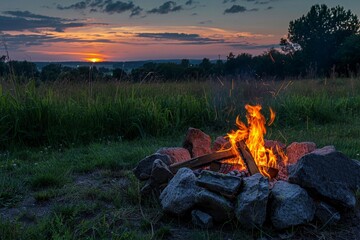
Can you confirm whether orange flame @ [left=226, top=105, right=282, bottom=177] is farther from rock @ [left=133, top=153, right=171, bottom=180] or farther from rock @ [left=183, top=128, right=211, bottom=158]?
rock @ [left=133, top=153, right=171, bottom=180]

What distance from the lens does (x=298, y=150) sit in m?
4.39

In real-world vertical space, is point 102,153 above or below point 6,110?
below

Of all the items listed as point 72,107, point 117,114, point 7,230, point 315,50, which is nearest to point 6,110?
point 72,107

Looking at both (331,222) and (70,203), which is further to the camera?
(70,203)

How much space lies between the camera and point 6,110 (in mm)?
6246

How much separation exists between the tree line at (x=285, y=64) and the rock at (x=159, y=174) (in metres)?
3.49

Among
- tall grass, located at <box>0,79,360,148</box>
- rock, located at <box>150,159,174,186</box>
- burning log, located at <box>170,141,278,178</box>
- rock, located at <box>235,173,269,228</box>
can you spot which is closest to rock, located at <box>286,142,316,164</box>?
burning log, located at <box>170,141,278,178</box>

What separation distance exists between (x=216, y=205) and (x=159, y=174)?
685 mm

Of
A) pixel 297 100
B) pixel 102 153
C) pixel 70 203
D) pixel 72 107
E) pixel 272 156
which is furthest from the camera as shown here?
pixel 297 100

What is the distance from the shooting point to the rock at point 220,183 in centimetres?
318

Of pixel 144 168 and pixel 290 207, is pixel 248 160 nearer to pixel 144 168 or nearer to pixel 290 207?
pixel 290 207

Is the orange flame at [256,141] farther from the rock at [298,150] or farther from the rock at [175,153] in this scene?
the rock at [175,153]

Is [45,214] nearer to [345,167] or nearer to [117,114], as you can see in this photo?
[345,167]

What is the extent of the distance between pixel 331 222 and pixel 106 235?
168 cm
